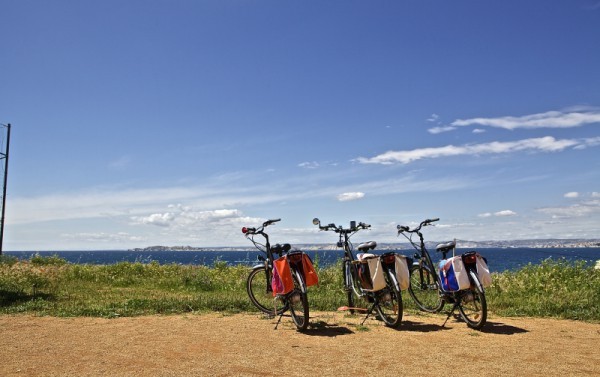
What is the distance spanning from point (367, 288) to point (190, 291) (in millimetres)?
6554

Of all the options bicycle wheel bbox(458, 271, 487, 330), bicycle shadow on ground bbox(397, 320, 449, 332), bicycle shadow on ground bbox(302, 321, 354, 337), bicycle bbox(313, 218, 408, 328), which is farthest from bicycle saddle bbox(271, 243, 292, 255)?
bicycle wheel bbox(458, 271, 487, 330)

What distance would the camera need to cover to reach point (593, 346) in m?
6.68

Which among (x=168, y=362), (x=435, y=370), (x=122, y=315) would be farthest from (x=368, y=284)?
(x=122, y=315)

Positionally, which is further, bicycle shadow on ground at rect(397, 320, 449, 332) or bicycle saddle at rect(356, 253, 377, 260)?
bicycle saddle at rect(356, 253, 377, 260)

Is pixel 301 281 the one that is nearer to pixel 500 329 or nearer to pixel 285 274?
pixel 285 274

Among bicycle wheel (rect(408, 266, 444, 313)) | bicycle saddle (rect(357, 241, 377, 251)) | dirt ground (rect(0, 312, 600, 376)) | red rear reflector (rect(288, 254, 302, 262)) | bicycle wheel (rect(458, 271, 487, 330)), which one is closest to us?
dirt ground (rect(0, 312, 600, 376))

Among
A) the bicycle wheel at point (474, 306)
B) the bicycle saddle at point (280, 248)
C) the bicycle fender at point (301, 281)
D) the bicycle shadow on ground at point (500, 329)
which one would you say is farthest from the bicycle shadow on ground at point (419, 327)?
the bicycle saddle at point (280, 248)

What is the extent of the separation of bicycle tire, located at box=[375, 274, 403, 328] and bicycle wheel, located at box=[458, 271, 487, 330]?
109 centimetres

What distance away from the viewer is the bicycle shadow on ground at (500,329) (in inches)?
299

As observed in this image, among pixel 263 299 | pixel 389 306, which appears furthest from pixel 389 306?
pixel 263 299

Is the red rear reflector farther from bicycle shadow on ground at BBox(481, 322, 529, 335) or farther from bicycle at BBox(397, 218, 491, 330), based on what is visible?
bicycle shadow on ground at BBox(481, 322, 529, 335)

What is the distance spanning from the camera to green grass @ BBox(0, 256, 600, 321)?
9391 mm

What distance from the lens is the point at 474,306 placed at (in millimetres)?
7984

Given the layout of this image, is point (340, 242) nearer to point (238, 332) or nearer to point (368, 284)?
point (368, 284)
